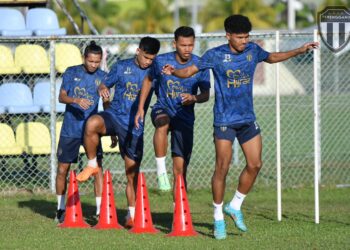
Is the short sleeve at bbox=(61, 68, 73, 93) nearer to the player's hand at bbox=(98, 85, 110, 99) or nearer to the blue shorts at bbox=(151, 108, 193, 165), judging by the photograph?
the player's hand at bbox=(98, 85, 110, 99)

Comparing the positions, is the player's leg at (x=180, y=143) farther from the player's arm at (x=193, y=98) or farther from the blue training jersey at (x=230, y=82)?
the blue training jersey at (x=230, y=82)

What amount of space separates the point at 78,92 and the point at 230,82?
2.42 meters

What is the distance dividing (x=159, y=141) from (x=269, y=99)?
17263 mm

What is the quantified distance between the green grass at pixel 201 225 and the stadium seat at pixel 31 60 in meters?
1.93

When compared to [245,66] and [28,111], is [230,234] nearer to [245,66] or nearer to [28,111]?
[245,66]

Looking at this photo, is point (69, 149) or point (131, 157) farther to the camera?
point (69, 149)

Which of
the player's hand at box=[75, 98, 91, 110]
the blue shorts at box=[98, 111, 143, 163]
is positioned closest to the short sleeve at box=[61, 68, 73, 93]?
the player's hand at box=[75, 98, 91, 110]

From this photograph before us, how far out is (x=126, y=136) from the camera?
11891mm

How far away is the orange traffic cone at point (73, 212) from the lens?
1183cm

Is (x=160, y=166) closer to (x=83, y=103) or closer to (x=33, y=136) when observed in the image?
(x=83, y=103)

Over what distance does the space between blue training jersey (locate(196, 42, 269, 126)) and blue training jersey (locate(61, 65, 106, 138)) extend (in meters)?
2.16

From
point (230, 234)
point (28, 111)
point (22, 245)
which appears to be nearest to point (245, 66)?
point (230, 234)

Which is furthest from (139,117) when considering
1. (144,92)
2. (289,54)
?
(289,54)

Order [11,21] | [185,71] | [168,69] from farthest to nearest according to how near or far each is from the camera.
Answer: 1. [11,21]
2. [185,71]
3. [168,69]
